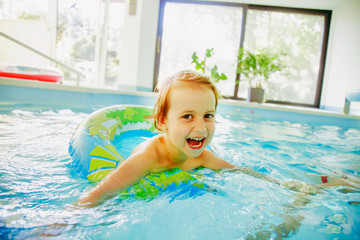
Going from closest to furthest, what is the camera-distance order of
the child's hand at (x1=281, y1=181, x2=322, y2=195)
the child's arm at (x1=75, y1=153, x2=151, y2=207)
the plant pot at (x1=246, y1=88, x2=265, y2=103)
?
1. the child's arm at (x1=75, y1=153, x2=151, y2=207)
2. the child's hand at (x1=281, y1=181, x2=322, y2=195)
3. the plant pot at (x1=246, y1=88, x2=265, y2=103)

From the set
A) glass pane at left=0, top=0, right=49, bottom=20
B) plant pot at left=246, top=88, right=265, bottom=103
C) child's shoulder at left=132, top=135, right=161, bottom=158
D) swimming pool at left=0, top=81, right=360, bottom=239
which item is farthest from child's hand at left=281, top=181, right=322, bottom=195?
glass pane at left=0, top=0, right=49, bottom=20

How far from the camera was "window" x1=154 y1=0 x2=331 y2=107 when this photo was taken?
8.09 metres

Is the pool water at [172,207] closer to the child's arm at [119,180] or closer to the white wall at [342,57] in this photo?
the child's arm at [119,180]

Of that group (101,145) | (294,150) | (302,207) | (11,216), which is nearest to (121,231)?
(11,216)

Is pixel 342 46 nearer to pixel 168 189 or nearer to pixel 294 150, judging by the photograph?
pixel 294 150

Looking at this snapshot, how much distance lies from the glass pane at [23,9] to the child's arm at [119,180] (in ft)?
30.2

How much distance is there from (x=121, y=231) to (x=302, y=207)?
85 centimetres

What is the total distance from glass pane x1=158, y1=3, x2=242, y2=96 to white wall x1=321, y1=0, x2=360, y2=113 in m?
2.81

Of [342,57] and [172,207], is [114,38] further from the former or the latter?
[172,207]

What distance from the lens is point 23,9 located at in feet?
29.2

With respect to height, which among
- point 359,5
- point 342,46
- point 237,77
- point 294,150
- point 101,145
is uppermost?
point 359,5

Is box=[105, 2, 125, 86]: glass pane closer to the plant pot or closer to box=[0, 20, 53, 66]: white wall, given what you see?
box=[0, 20, 53, 66]: white wall

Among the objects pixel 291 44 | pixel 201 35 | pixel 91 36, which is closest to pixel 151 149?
pixel 201 35

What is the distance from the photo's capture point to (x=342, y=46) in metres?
7.40
